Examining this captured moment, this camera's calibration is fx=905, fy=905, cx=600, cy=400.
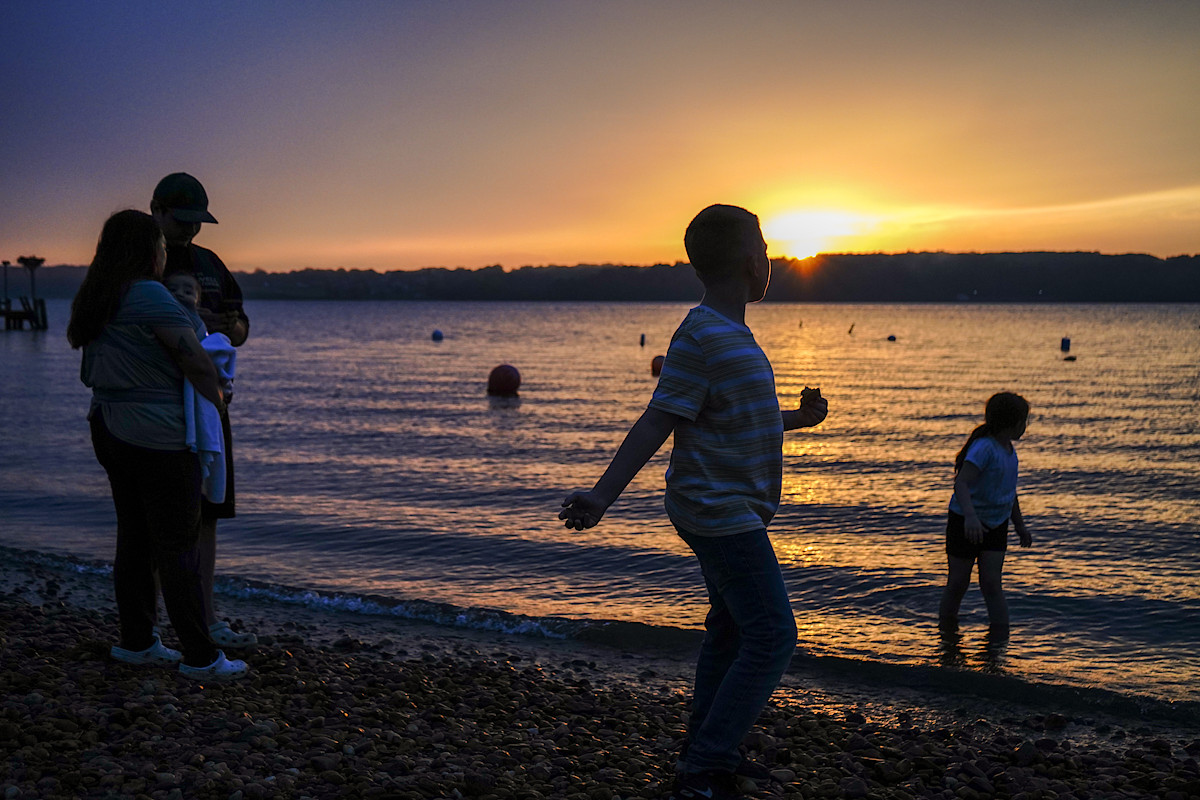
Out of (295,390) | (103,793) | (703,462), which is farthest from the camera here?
(295,390)

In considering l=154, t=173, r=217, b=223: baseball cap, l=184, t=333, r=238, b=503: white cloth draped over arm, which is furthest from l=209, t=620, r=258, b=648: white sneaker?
l=154, t=173, r=217, b=223: baseball cap

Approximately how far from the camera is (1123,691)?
21.0ft

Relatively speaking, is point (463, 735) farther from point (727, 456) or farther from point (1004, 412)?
point (1004, 412)

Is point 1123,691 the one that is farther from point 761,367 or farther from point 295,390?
point 295,390

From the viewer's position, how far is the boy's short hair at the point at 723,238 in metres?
3.23

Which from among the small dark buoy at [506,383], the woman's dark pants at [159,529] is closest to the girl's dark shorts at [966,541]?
the woman's dark pants at [159,529]

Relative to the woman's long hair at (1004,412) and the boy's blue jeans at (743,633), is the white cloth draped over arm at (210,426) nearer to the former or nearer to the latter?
the boy's blue jeans at (743,633)

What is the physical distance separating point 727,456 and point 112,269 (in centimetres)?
317

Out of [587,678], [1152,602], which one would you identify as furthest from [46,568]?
[1152,602]

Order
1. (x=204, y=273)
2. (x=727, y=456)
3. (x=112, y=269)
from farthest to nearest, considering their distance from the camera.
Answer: (x=204, y=273) < (x=112, y=269) < (x=727, y=456)

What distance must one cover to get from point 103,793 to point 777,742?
299 cm

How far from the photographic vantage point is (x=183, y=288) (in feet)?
15.7

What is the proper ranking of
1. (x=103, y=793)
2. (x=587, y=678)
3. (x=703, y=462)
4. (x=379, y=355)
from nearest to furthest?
(x=703, y=462)
(x=103, y=793)
(x=587, y=678)
(x=379, y=355)

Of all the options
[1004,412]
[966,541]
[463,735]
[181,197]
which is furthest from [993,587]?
[181,197]
